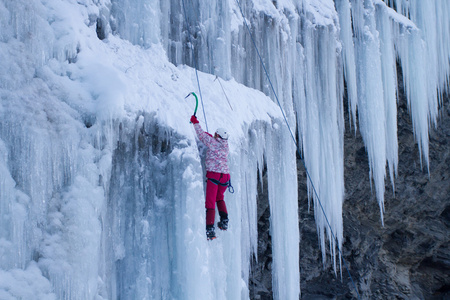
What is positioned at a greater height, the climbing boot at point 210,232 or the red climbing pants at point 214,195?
the red climbing pants at point 214,195

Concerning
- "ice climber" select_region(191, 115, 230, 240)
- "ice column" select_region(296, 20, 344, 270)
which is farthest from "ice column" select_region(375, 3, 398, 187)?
"ice climber" select_region(191, 115, 230, 240)

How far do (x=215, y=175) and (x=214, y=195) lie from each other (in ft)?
0.59

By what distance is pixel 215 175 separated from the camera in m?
4.05

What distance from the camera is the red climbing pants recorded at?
13.1 ft

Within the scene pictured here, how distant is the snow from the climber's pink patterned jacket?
0.10 metres

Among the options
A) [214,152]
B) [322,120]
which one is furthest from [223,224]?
[322,120]

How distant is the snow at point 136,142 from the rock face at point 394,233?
280 centimetres

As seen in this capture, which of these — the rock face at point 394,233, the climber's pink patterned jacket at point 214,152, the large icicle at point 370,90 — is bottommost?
the rock face at point 394,233

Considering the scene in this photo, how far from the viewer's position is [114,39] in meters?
4.19

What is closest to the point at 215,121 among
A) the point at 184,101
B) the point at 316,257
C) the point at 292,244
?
the point at 184,101

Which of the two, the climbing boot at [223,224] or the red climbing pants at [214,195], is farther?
the climbing boot at [223,224]

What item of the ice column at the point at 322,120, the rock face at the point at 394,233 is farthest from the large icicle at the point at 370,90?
Answer: the ice column at the point at 322,120

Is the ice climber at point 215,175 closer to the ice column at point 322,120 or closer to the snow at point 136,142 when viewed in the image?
the snow at point 136,142

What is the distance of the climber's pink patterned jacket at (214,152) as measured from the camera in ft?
13.3
